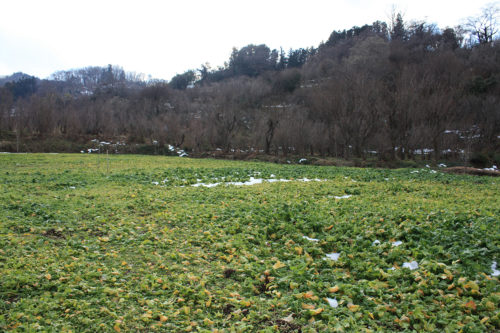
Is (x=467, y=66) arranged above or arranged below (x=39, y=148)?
above

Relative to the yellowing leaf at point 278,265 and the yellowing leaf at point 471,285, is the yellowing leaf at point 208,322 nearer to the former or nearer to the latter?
the yellowing leaf at point 278,265

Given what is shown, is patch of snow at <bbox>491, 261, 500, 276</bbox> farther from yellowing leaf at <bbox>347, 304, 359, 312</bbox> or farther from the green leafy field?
yellowing leaf at <bbox>347, 304, 359, 312</bbox>

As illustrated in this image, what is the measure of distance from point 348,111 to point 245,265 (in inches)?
1280

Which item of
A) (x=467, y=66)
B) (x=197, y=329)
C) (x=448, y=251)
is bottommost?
(x=197, y=329)

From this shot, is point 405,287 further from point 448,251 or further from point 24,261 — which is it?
point 24,261

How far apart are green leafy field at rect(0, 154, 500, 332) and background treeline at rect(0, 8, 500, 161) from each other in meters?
24.7

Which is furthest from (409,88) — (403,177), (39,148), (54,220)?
(39,148)

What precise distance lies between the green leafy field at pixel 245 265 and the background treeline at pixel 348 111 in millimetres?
24671

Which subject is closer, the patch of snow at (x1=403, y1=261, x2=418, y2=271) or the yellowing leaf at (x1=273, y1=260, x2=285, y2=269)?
the patch of snow at (x1=403, y1=261, x2=418, y2=271)

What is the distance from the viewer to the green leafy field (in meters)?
4.40

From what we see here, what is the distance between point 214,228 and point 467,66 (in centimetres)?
5926

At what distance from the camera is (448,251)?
20.5 ft

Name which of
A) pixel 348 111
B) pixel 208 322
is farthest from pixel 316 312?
pixel 348 111

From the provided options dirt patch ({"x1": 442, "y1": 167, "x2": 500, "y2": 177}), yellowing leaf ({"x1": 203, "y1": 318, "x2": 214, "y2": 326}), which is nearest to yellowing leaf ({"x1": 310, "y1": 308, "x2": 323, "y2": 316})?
yellowing leaf ({"x1": 203, "y1": 318, "x2": 214, "y2": 326})
